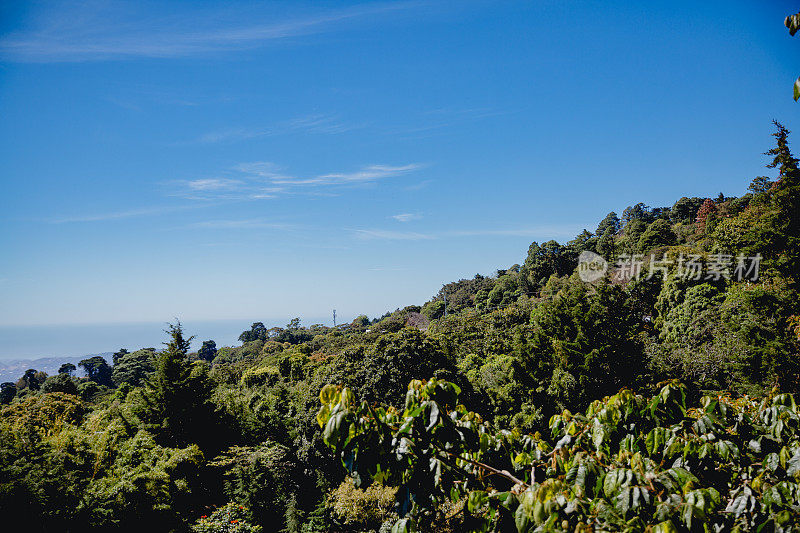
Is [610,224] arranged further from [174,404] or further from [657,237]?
[174,404]

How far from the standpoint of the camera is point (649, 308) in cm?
2797

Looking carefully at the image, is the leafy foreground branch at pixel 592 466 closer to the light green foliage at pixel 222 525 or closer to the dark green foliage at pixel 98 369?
the light green foliage at pixel 222 525

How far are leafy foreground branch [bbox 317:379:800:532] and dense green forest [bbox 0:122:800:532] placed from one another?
1 centimetres

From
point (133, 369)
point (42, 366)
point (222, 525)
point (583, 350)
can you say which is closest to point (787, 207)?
point (583, 350)

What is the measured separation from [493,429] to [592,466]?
94 cm

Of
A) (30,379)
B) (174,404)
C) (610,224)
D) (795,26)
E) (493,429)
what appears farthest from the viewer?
(610,224)

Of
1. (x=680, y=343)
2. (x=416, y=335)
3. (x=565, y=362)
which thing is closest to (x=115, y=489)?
(x=416, y=335)

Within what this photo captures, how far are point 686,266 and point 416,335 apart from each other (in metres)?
20.7

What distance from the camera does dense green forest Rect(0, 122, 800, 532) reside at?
1.87m

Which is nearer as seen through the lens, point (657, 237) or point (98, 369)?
point (657, 237)

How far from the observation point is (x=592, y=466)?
187cm

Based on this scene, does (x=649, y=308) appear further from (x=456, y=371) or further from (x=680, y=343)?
(x=456, y=371)

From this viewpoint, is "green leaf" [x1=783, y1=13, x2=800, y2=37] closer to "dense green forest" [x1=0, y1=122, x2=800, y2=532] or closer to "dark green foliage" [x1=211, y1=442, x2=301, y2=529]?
"dense green forest" [x1=0, y1=122, x2=800, y2=532]

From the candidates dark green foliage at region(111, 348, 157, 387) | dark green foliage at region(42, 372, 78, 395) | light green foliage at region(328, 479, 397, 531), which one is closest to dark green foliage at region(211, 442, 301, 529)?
light green foliage at region(328, 479, 397, 531)
